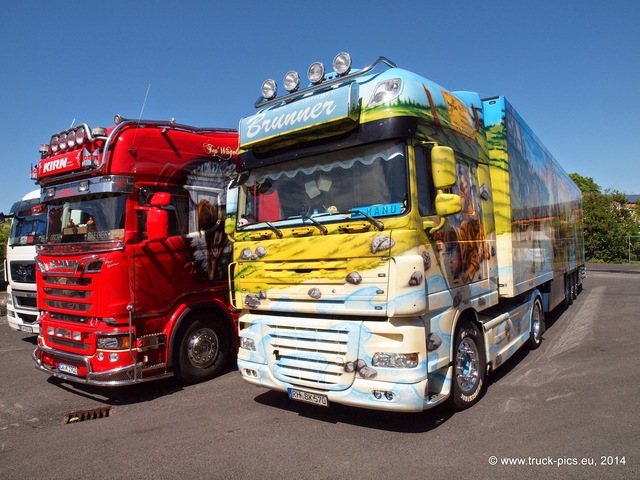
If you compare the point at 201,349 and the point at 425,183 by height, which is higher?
the point at 425,183

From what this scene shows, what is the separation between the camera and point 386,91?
4.54m

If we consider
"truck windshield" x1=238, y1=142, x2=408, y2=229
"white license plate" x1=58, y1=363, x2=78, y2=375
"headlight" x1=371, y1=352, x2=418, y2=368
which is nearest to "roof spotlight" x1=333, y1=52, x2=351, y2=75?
"truck windshield" x1=238, y1=142, x2=408, y2=229

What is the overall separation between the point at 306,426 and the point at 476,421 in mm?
1774

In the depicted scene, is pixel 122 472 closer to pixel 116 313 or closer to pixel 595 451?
pixel 116 313

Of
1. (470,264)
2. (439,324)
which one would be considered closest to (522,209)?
(470,264)

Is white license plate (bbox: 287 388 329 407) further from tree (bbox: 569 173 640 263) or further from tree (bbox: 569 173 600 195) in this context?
tree (bbox: 569 173 600 195)

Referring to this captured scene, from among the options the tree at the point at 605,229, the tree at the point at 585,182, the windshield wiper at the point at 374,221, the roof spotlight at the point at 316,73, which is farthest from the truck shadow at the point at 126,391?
the tree at the point at 585,182

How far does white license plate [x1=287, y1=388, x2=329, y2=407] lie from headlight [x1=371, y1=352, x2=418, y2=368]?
68 centimetres

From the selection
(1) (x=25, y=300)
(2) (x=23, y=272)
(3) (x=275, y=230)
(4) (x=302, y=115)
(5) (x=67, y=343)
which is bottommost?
(5) (x=67, y=343)

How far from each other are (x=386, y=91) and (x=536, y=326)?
5803mm

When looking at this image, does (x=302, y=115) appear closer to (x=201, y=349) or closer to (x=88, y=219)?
(x=88, y=219)

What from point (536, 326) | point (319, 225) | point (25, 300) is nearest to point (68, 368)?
point (319, 225)

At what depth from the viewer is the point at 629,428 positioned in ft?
14.6

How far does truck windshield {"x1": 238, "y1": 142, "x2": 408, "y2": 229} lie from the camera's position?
442cm
